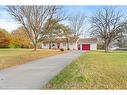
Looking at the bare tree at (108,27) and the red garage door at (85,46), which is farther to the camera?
the red garage door at (85,46)

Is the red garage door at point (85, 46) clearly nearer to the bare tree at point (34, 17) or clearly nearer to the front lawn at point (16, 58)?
the bare tree at point (34, 17)

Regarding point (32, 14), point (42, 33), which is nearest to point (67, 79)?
point (32, 14)

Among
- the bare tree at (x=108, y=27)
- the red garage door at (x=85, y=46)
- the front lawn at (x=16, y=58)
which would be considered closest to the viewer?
the front lawn at (x=16, y=58)

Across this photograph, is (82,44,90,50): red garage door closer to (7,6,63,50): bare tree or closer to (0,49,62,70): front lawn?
(7,6,63,50): bare tree

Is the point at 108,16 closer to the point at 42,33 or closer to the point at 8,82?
the point at 42,33

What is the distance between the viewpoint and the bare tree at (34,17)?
112 feet

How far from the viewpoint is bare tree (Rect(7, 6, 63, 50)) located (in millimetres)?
34219

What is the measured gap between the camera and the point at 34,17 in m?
36.6

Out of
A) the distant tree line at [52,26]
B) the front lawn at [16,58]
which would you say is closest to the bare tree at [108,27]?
the distant tree line at [52,26]

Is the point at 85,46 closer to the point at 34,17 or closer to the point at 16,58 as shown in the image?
the point at 34,17

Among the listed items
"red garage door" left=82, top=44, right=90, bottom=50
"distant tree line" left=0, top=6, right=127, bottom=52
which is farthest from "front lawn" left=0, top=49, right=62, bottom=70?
"red garage door" left=82, top=44, right=90, bottom=50
